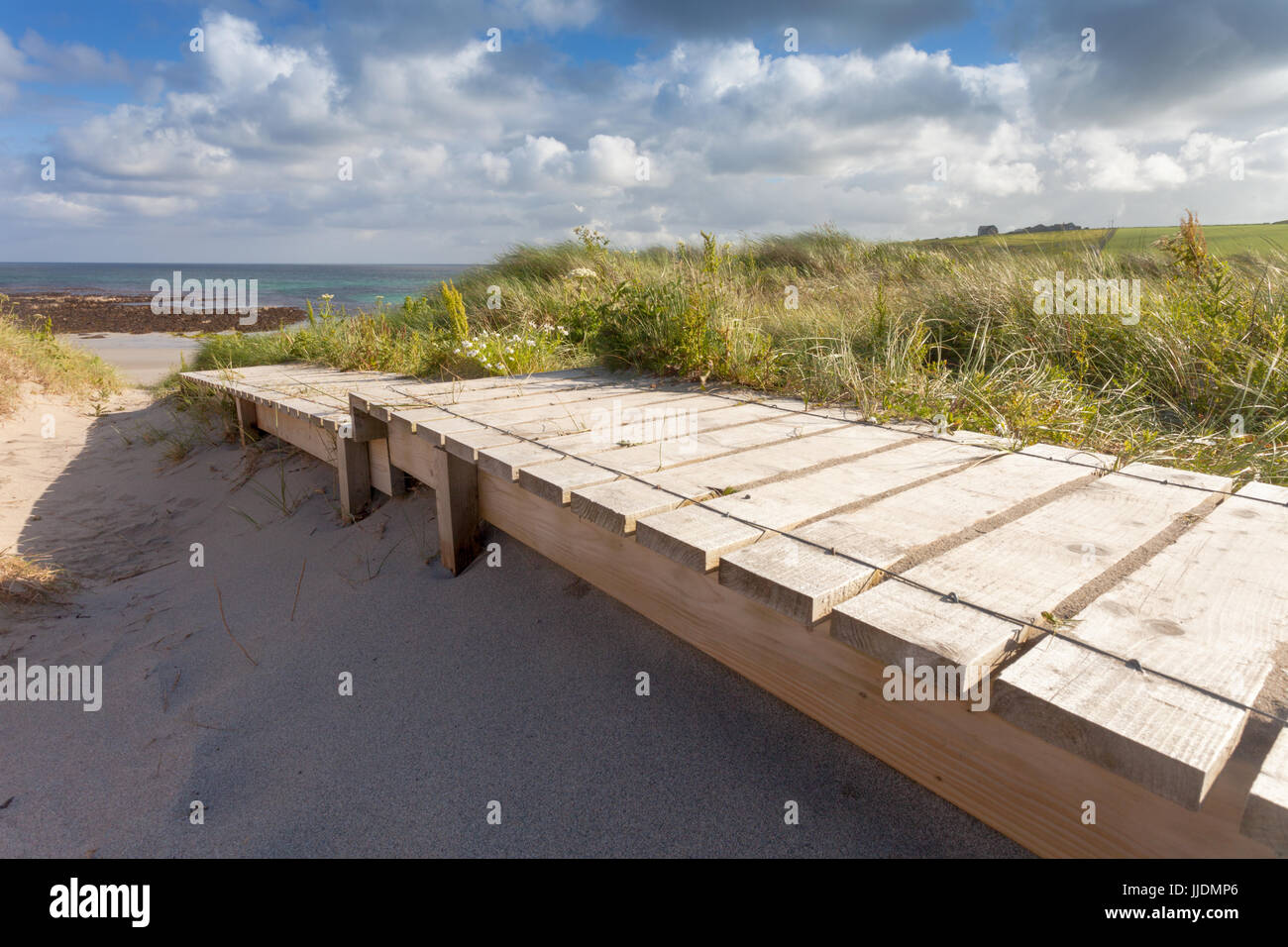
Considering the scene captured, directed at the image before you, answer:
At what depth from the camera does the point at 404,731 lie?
2318 mm

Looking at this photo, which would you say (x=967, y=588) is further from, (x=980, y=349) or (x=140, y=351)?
(x=140, y=351)

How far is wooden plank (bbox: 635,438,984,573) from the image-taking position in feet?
5.98

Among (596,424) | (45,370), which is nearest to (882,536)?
(596,424)

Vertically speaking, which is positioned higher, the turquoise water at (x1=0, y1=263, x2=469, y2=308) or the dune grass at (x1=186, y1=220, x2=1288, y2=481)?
the turquoise water at (x1=0, y1=263, x2=469, y2=308)

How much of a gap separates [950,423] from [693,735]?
1.85m

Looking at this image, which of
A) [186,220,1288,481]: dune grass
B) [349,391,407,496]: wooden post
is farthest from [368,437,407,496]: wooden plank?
[186,220,1288,481]: dune grass

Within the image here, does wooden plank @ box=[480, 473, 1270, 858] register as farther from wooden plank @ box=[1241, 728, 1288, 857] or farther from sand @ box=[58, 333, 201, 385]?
sand @ box=[58, 333, 201, 385]

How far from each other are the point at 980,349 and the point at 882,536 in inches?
128

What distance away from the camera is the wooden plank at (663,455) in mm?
→ 2295

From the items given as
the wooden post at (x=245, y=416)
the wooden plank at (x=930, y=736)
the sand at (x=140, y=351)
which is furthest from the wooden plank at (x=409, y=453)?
the sand at (x=140, y=351)

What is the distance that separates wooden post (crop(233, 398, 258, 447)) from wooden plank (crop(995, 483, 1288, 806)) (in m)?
5.16

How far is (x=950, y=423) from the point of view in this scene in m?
3.15
